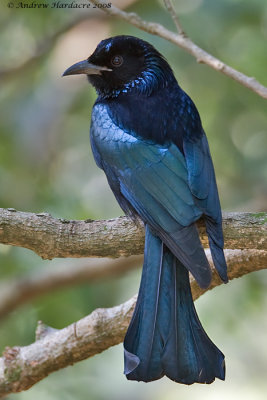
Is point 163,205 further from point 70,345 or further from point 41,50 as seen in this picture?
point 41,50

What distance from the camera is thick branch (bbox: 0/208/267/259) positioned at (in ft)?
11.4

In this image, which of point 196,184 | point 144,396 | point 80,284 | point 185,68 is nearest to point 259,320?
point 144,396

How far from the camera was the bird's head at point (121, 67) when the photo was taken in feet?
14.7

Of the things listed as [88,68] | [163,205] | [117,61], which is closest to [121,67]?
[117,61]

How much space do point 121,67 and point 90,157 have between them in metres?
2.67

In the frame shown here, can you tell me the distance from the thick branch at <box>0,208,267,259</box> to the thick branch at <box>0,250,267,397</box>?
462 mm

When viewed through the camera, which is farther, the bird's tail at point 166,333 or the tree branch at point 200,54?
the tree branch at point 200,54

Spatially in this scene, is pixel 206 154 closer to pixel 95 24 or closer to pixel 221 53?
pixel 221 53

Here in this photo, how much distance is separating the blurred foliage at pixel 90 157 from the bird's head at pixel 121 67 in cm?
95

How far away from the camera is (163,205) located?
362 cm

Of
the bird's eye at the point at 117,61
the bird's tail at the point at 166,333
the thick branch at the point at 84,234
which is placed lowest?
the bird's tail at the point at 166,333

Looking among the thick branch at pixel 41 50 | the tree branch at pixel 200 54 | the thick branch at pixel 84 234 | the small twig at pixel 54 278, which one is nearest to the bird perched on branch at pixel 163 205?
the thick branch at pixel 84 234

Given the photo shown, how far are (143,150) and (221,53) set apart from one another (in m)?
2.29

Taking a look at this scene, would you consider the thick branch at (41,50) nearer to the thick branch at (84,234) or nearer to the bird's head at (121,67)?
the bird's head at (121,67)
